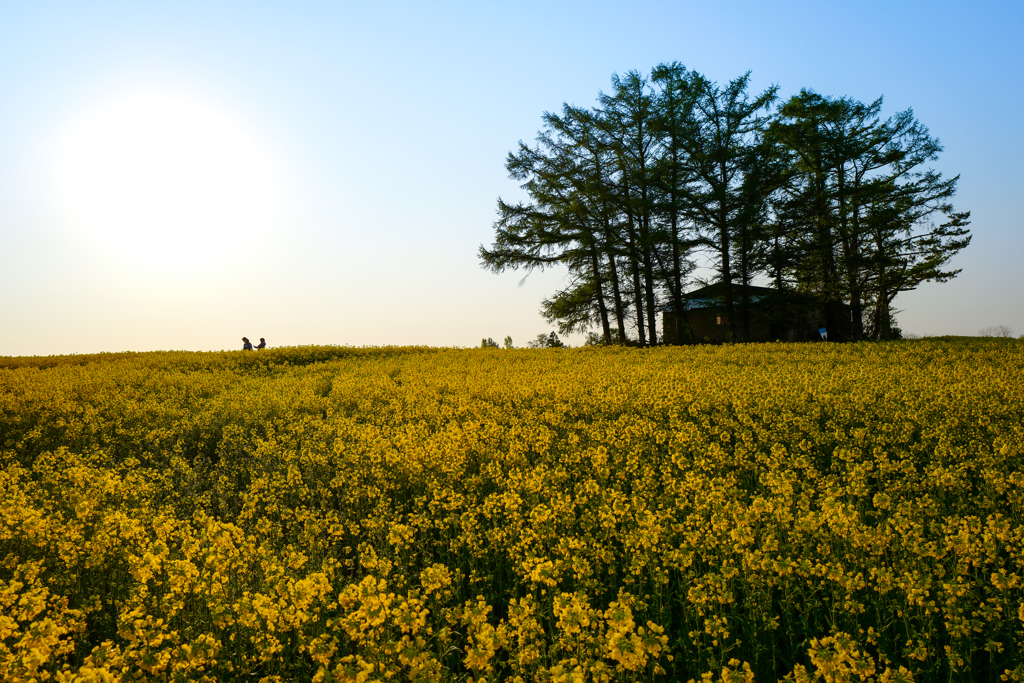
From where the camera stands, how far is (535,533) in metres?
4.95

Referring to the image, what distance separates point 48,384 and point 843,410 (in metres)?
18.2

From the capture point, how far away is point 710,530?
16.2ft

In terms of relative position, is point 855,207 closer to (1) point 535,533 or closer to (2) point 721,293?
(2) point 721,293

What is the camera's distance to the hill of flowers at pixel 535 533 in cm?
367

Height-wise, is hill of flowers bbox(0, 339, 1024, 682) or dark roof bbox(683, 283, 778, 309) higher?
dark roof bbox(683, 283, 778, 309)

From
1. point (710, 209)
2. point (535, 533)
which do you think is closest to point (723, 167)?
point (710, 209)

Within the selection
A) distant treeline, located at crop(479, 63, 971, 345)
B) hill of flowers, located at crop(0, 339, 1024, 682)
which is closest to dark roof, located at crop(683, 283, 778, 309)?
distant treeline, located at crop(479, 63, 971, 345)

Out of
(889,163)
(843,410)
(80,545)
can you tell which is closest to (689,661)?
(80,545)

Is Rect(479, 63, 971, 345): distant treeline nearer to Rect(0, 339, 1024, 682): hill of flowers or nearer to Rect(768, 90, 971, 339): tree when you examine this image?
Rect(768, 90, 971, 339): tree

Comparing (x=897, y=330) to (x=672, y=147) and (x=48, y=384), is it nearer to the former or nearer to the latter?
(x=672, y=147)

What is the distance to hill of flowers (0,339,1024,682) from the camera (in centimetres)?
367

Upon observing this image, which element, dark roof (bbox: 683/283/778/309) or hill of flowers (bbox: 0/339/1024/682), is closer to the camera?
hill of flowers (bbox: 0/339/1024/682)

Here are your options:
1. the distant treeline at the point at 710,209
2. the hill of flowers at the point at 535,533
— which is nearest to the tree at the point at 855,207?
the distant treeline at the point at 710,209

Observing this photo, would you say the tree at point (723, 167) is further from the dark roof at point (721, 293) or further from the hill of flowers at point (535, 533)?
the hill of flowers at point (535, 533)
